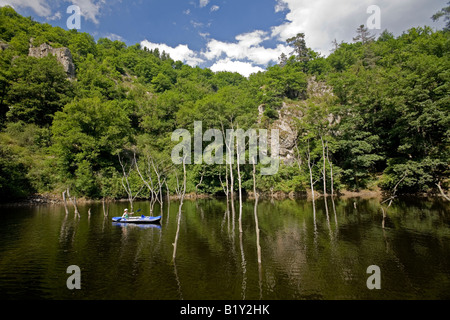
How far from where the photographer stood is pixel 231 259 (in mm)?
14047

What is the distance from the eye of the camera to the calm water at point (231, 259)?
32.8 ft

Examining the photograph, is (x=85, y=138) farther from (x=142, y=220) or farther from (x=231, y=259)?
(x=231, y=259)

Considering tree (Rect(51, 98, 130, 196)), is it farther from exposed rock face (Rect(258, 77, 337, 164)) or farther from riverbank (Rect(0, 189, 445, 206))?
exposed rock face (Rect(258, 77, 337, 164))

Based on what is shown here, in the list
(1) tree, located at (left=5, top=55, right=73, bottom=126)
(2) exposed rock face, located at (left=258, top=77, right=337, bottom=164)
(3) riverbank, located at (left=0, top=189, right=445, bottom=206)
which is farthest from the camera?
(2) exposed rock face, located at (left=258, top=77, right=337, bottom=164)

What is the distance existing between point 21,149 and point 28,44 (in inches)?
1803

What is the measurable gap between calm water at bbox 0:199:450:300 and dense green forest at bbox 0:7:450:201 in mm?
12813

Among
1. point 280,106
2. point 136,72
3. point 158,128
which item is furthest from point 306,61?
point 136,72

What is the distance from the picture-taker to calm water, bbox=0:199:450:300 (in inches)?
393

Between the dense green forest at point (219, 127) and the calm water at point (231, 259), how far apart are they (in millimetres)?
12813

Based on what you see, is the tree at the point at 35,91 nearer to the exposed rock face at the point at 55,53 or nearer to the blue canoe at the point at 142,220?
the exposed rock face at the point at 55,53

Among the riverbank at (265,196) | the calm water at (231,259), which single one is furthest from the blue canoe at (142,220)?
the riverbank at (265,196)

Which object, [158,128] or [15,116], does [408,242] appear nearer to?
[158,128]

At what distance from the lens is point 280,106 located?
67.5 metres

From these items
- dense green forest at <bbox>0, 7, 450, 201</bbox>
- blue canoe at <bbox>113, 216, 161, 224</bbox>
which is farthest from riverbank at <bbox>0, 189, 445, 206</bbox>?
blue canoe at <bbox>113, 216, 161, 224</bbox>
